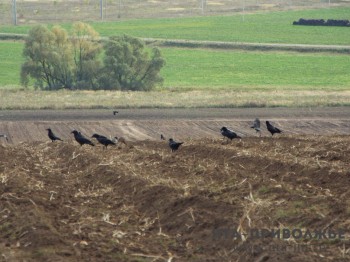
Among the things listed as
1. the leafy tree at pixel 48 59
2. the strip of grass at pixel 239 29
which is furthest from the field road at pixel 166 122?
the strip of grass at pixel 239 29

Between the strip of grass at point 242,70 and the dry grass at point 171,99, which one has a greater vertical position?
the dry grass at point 171,99

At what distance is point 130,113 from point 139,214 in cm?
2565

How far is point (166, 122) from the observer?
4119cm

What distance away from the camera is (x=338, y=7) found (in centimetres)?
13150

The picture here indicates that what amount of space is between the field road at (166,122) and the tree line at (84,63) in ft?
53.4

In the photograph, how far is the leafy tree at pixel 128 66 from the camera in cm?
6153

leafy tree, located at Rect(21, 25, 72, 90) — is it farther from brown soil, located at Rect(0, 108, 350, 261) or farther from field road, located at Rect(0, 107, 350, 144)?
brown soil, located at Rect(0, 108, 350, 261)

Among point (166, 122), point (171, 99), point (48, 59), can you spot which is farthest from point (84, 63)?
point (166, 122)

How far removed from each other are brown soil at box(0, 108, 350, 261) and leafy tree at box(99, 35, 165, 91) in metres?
30.8

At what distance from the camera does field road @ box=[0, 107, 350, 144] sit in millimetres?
38094

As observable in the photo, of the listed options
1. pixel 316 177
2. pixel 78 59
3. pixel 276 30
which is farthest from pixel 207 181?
pixel 276 30

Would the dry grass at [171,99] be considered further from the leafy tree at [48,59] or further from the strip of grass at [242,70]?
the leafy tree at [48,59]

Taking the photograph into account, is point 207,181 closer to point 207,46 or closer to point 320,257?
point 320,257

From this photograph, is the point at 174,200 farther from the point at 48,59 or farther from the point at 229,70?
the point at 229,70
